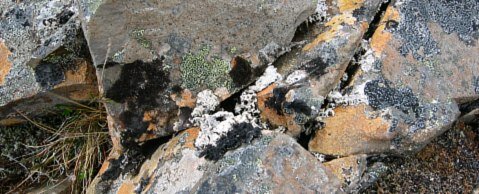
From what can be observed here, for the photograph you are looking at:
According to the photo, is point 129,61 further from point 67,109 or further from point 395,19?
point 395,19

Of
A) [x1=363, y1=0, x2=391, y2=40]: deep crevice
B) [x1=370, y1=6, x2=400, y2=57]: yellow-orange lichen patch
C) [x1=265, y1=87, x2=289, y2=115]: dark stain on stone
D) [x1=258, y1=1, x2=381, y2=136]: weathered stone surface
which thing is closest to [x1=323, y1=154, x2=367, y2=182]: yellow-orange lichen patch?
[x1=258, y1=1, x2=381, y2=136]: weathered stone surface

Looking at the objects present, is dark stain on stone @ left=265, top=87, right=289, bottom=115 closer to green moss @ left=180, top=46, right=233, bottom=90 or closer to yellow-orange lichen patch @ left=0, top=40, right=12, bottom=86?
green moss @ left=180, top=46, right=233, bottom=90

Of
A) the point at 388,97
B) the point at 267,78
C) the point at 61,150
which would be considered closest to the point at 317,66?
the point at 267,78

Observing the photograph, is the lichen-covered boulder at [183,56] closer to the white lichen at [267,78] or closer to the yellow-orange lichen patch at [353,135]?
the white lichen at [267,78]

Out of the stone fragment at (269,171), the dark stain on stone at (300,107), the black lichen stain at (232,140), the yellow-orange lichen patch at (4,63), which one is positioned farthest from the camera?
the yellow-orange lichen patch at (4,63)

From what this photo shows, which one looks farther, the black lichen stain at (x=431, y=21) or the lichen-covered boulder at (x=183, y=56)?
the black lichen stain at (x=431, y=21)

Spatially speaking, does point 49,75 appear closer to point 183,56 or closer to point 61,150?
point 61,150

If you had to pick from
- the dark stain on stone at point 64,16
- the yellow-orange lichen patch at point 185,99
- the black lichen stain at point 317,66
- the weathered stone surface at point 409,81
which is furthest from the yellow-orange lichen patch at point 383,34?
the dark stain on stone at point 64,16

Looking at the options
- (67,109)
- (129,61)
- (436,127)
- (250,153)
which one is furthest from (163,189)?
(436,127)
